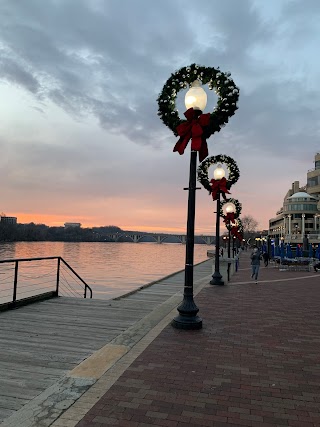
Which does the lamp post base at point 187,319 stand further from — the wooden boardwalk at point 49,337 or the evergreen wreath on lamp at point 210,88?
the evergreen wreath on lamp at point 210,88

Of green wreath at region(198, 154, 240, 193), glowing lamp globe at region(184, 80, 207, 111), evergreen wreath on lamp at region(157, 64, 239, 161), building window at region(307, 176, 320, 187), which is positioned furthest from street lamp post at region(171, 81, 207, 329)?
building window at region(307, 176, 320, 187)

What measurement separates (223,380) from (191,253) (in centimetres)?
322

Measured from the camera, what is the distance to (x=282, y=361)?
535 centimetres

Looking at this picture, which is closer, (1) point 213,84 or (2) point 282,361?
(2) point 282,361

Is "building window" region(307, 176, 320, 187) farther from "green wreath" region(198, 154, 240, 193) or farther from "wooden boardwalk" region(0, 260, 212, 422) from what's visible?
"wooden boardwalk" region(0, 260, 212, 422)

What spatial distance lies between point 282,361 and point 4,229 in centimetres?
14494

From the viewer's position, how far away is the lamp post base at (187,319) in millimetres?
7062

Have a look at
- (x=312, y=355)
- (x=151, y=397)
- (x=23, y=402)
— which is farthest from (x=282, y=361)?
(x=23, y=402)

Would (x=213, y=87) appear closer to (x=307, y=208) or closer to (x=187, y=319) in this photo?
(x=187, y=319)

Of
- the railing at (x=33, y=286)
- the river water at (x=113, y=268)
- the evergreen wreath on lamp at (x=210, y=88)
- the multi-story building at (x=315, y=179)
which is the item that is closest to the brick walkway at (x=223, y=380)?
the railing at (x=33, y=286)

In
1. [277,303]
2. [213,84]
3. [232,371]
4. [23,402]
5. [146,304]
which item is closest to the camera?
[23,402]

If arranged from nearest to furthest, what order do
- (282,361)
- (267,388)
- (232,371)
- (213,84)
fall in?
(267,388), (232,371), (282,361), (213,84)

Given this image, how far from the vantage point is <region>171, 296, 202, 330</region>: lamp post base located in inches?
278

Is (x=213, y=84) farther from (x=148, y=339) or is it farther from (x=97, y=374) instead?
(x=97, y=374)
